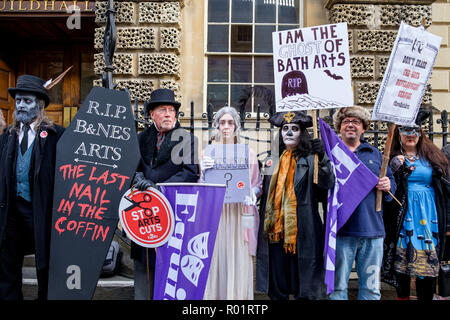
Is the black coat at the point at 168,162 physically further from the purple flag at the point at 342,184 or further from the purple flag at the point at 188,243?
the purple flag at the point at 342,184

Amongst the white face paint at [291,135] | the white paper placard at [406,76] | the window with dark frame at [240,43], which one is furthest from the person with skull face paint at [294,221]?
the window with dark frame at [240,43]

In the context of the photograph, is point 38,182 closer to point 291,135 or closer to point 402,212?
point 291,135

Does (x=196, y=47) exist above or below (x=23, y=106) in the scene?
above

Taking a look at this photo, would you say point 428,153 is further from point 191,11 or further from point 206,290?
point 191,11

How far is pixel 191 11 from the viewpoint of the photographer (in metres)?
7.35

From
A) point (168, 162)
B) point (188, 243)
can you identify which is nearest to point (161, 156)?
point (168, 162)

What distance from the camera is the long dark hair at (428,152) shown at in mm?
3574

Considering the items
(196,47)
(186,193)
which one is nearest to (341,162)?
(186,193)

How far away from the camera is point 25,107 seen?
3354 millimetres

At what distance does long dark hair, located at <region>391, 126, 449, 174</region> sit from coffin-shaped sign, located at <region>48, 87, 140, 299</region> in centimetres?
232

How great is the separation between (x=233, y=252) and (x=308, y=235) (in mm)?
632

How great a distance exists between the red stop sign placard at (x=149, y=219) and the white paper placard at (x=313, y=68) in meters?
1.22

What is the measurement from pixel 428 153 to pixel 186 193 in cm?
217

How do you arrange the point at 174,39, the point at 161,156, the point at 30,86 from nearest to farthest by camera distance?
the point at 30,86 → the point at 161,156 → the point at 174,39
